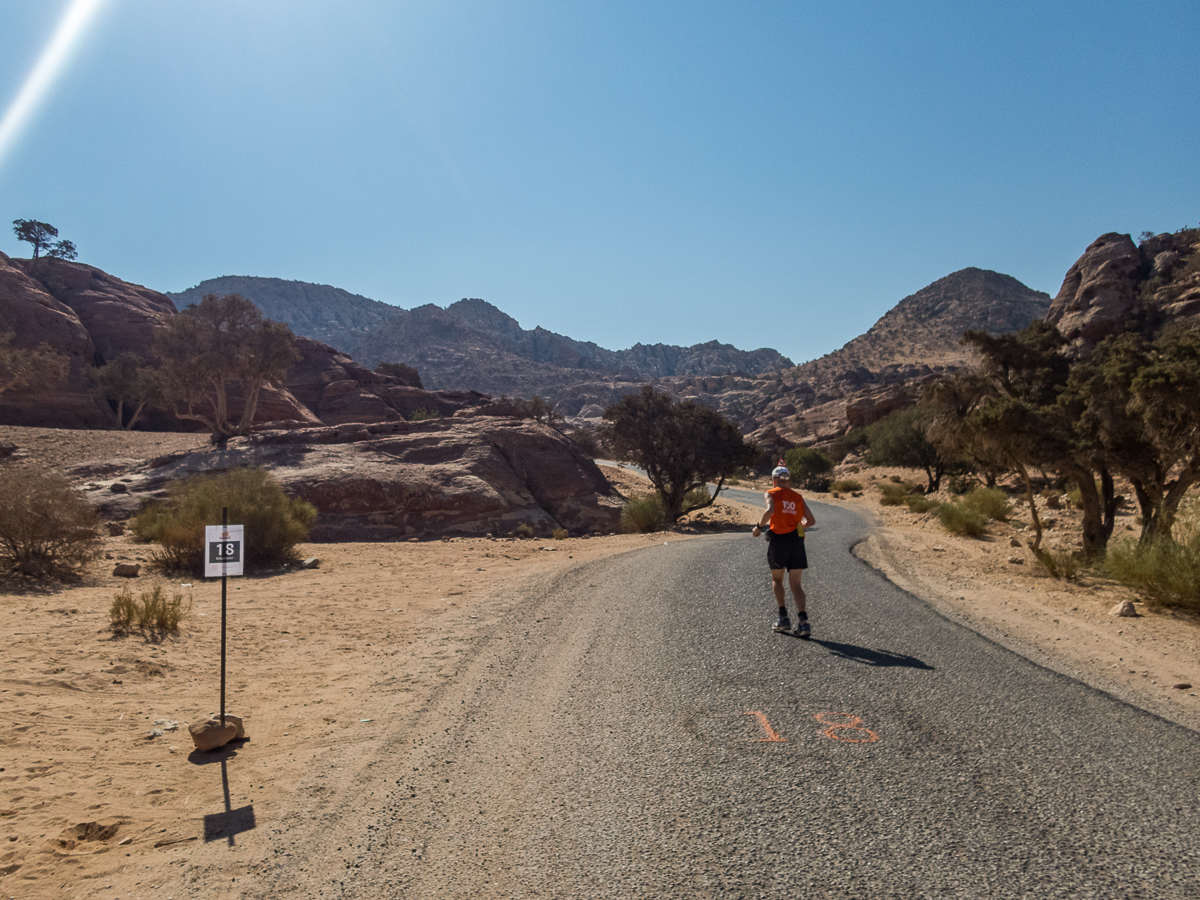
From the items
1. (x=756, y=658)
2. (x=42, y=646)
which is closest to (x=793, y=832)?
(x=756, y=658)

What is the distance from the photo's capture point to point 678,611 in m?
9.32

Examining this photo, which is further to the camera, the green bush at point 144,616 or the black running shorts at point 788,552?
the green bush at point 144,616

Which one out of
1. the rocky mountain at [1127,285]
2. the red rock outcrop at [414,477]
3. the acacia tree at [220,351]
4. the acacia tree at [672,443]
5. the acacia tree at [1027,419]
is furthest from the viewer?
the rocky mountain at [1127,285]

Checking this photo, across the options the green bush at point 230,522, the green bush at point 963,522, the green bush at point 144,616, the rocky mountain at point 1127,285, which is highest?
the rocky mountain at point 1127,285

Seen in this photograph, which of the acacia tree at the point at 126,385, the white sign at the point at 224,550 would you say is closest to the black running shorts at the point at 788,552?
the white sign at the point at 224,550

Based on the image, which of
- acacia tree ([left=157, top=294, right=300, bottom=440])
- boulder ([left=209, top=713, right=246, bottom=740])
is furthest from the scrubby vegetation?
acacia tree ([left=157, top=294, right=300, bottom=440])

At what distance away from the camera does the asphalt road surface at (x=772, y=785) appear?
122 inches

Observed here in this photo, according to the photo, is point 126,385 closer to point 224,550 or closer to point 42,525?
point 42,525

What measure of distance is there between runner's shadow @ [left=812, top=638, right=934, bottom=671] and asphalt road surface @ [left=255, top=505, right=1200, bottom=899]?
0.04 metres

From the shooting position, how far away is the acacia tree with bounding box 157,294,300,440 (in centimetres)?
3603

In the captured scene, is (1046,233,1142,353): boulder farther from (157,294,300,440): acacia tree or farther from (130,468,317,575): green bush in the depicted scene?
(157,294,300,440): acacia tree

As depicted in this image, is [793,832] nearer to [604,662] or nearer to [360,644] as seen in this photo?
[604,662]

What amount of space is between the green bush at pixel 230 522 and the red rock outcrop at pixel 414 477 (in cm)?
558

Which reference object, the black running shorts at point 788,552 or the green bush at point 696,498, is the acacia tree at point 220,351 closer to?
the green bush at point 696,498
